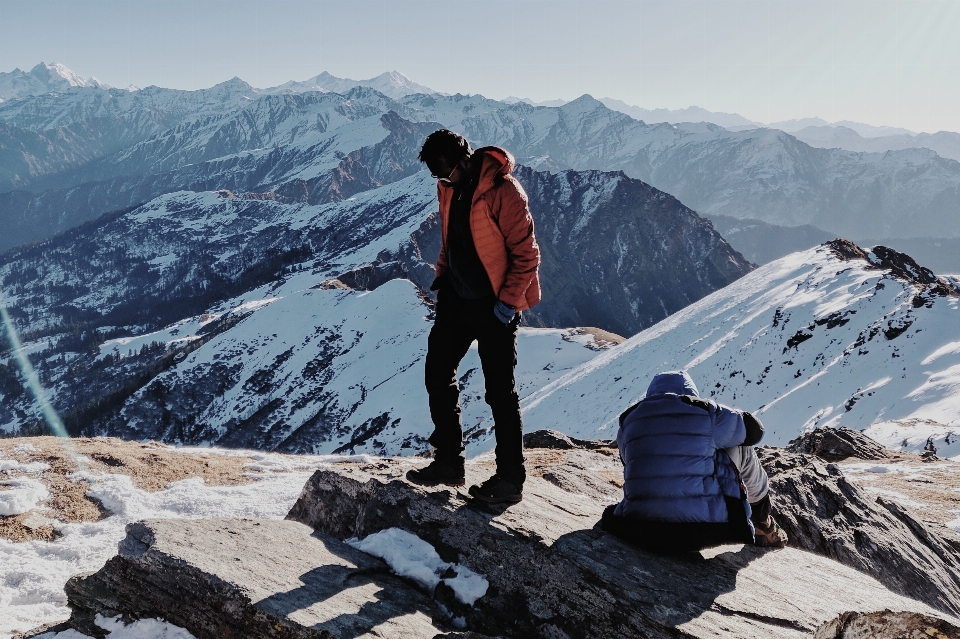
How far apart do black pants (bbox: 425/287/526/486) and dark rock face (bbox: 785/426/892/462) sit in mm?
14860

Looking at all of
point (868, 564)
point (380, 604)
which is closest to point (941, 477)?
point (868, 564)

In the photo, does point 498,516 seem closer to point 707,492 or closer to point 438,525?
point 438,525

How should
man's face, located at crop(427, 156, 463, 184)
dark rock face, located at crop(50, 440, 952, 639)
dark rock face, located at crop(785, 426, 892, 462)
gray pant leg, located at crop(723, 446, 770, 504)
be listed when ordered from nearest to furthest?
dark rock face, located at crop(50, 440, 952, 639) → gray pant leg, located at crop(723, 446, 770, 504) → man's face, located at crop(427, 156, 463, 184) → dark rock face, located at crop(785, 426, 892, 462)

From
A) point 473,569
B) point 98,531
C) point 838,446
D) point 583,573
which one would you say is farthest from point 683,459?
point 838,446

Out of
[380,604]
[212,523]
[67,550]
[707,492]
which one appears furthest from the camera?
[67,550]

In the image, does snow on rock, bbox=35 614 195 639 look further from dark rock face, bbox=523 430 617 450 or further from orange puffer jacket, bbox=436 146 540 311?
dark rock face, bbox=523 430 617 450

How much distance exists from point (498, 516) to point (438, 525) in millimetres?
635

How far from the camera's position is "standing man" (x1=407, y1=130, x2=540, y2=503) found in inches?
226

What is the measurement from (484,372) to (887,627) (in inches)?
169

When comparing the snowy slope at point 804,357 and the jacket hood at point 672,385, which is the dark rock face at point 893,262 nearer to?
the snowy slope at point 804,357

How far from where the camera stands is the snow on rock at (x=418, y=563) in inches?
199

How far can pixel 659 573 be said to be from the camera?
5223mm

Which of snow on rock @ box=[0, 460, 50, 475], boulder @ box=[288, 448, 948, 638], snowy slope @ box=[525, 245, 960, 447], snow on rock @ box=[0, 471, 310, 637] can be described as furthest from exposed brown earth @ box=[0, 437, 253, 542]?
snowy slope @ box=[525, 245, 960, 447]

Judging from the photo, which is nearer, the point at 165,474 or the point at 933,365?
the point at 165,474
